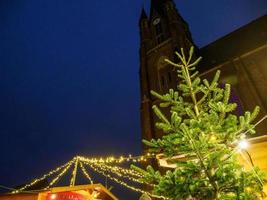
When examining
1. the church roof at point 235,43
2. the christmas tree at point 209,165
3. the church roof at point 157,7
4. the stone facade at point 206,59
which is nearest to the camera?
the christmas tree at point 209,165

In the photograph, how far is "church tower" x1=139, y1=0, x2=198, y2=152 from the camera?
2062cm

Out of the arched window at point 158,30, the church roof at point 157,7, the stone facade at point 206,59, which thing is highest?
the church roof at point 157,7

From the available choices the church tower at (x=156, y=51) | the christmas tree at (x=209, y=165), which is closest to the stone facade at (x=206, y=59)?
the church tower at (x=156, y=51)

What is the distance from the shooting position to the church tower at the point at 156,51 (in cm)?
2062

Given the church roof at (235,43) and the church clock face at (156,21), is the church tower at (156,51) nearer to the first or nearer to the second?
Result: the church clock face at (156,21)

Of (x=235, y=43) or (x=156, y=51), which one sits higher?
(x=156, y=51)

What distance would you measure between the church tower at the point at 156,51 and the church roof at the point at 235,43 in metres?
2.56

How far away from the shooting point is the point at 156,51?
25.2 m

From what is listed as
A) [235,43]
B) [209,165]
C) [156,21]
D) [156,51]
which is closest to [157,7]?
[156,21]

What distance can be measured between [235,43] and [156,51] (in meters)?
7.83

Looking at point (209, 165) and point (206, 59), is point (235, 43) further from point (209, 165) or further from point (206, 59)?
point (209, 165)

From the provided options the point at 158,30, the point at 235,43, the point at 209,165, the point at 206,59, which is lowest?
the point at 209,165

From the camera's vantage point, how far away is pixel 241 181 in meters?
4.09

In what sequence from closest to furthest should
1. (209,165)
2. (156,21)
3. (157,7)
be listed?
1. (209,165)
2. (156,21)
3. (157,7)
